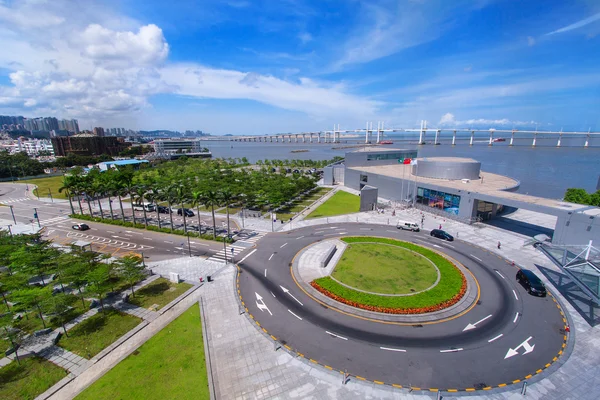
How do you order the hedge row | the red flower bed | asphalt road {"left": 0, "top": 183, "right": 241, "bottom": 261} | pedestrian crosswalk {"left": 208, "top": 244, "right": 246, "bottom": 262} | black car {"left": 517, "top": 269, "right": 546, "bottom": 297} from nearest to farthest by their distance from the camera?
the red flower bed → black car {"left": 517, "top": 269, "right": 546, "bottom": 297} → pedestrian crosswalk {"left": 208, "top": 244, "right": 246, "bottom": 262} → asphalt road {"left": 0, "top": 183, "right": 241, "bottom": 261} → the hedge row

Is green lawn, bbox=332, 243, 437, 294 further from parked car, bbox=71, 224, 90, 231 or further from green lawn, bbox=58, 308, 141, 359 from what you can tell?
parked car, bbox=71, 224, 90, 231

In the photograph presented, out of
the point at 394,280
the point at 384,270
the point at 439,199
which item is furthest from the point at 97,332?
the point at 439,199

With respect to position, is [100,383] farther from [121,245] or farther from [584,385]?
[584,385]

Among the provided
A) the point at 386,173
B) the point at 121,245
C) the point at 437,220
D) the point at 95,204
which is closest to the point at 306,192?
the point at 386,173

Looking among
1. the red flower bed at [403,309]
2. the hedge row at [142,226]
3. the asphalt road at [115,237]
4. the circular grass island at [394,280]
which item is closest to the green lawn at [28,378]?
the asphalt road at [115,237]

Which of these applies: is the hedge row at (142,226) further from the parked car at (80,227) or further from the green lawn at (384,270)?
the green lawn at (384,270)

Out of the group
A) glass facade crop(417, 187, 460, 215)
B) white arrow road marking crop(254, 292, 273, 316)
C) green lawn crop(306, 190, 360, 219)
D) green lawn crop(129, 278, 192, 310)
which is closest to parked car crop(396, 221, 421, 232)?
glass facade crop(417, 187, 460, 215)

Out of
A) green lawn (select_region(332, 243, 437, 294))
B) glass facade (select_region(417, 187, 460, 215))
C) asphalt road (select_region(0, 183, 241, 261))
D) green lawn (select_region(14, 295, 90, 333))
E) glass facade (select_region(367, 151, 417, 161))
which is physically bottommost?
green lawn (select_region(14, 295, 90, 333))
